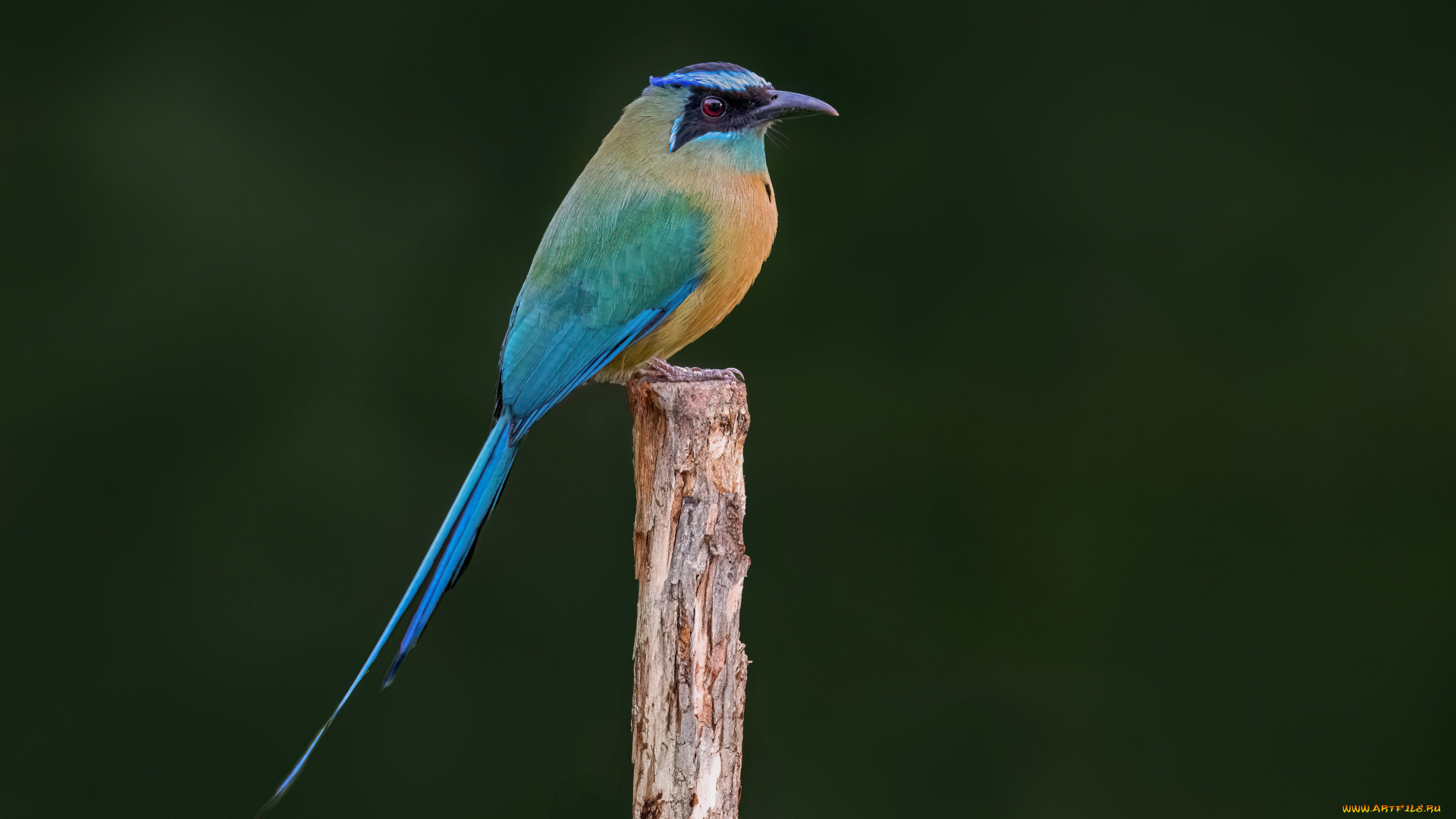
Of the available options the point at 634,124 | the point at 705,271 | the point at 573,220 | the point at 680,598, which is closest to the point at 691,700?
the point at 680,598

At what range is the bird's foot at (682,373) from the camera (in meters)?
2.34

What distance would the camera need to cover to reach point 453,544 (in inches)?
85.3

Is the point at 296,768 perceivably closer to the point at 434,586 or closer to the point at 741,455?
the point at 434,586

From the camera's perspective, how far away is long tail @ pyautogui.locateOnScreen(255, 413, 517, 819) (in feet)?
6.88

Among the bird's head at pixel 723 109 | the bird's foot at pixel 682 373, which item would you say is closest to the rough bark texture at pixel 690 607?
the bird's foot at pixel 682 373

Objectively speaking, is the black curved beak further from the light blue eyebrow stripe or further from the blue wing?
the blue wing

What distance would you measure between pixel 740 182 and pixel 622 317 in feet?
1.23

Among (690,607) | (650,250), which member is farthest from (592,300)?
(690,607)

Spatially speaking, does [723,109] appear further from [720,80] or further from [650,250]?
[650,250]

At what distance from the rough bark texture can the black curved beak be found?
0.58 meters

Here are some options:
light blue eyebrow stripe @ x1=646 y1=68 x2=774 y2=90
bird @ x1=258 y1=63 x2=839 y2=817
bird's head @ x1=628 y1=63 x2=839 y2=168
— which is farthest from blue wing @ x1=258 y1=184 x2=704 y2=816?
light blue eyebrow stripe @ x1=646 y1=68 x2=774 y2=90

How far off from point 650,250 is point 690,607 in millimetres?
714

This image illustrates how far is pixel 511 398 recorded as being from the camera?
2324 mm

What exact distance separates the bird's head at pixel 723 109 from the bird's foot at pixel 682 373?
43 cm
